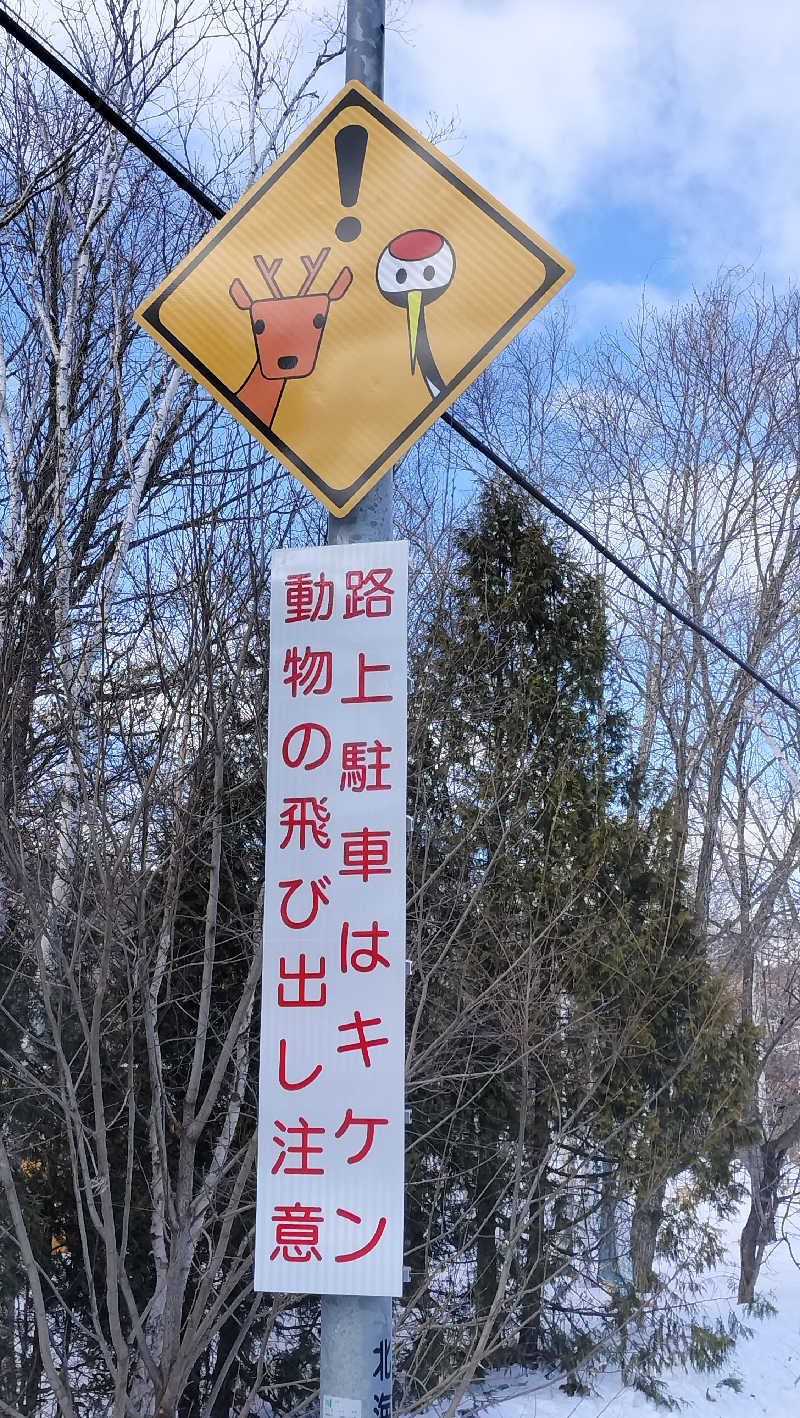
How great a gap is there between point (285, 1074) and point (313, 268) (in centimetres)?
132

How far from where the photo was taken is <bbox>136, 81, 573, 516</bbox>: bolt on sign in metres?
1.97

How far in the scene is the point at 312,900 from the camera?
1.84 m

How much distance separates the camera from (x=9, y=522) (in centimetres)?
845

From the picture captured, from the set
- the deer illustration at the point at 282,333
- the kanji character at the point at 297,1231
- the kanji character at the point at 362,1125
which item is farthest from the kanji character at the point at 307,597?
the kanji character at the point at 297,1231

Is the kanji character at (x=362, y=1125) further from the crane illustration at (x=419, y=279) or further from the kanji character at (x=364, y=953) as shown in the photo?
the crane illustration at (x=419, y=279)

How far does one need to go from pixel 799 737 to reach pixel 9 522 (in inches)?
406

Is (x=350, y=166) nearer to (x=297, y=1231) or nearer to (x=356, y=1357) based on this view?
(x=297, y=1231)

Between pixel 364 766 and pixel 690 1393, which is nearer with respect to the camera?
pixel 364 766

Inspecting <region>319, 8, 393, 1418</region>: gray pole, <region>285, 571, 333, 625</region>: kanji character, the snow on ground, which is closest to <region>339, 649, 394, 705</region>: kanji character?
<region>285, 571, 333, 625</region>: kanji character

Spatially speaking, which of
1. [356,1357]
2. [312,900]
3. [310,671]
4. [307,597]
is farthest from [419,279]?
[356,1357]

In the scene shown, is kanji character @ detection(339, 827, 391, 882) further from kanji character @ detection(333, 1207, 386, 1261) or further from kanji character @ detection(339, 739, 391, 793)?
kanji character @ detection(333, 1207, 386, 1261)

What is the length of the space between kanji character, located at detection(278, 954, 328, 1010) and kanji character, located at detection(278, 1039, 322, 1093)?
6 centimetres

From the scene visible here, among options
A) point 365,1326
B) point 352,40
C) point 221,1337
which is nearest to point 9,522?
point 221,1337

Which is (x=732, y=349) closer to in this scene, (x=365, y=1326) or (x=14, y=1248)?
(x=14, y=1248)
